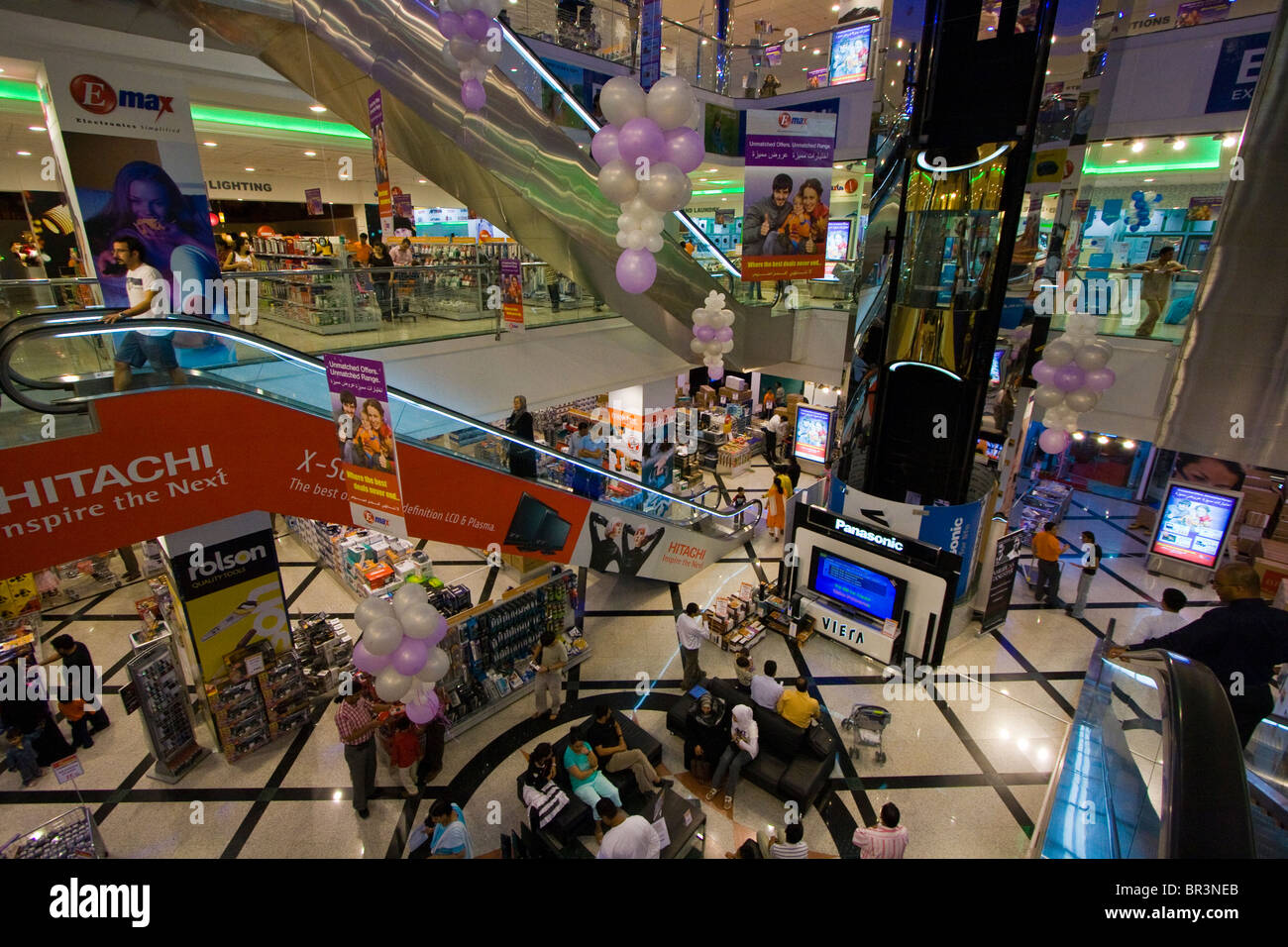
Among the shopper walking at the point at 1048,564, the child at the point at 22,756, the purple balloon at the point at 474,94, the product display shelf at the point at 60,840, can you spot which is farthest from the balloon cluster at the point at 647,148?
the child at the point at 22,756

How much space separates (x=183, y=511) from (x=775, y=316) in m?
10.6

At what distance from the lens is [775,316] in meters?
12.5

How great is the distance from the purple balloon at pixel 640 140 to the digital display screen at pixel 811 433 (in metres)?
11.0

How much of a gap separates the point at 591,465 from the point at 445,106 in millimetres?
4543

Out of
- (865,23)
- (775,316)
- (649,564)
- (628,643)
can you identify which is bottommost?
(628,643)

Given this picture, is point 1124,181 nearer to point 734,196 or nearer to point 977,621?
point 977,621

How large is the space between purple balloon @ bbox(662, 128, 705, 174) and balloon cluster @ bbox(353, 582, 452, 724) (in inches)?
179

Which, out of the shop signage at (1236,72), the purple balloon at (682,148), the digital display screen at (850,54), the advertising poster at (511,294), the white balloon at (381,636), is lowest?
the white balloon at (381,636)

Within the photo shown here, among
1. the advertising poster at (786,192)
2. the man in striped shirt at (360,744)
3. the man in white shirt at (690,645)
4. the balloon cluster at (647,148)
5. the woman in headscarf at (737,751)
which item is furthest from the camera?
the advertising poster at (786,192)

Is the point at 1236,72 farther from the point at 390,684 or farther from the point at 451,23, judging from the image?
the point at 390,684

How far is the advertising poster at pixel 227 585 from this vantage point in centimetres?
605

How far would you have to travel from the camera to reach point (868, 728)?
6504 mm

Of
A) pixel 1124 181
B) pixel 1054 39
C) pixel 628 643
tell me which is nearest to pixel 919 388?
pixel 1054 39

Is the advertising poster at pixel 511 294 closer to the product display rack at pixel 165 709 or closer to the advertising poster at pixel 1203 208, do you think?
the product display rack at pixel 165 709
